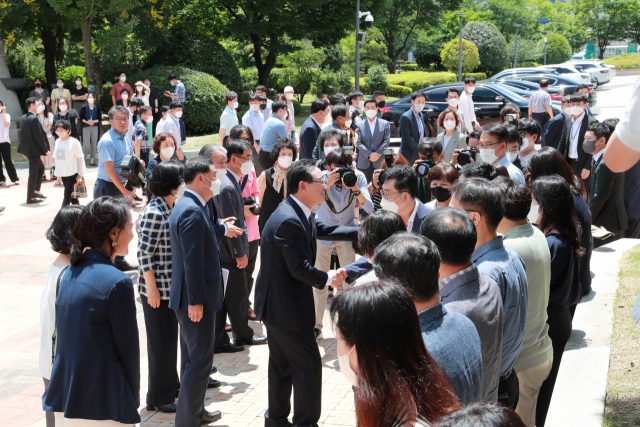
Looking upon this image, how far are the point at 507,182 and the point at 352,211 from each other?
2683 mm

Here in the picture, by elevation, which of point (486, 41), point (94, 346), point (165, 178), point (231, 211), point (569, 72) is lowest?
point (94, 346)

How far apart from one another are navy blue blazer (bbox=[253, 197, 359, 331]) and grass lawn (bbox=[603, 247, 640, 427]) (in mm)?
2436

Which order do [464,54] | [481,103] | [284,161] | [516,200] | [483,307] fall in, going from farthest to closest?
[464,54]
[481,103]
[284,161]
[516,200]
[483,307]

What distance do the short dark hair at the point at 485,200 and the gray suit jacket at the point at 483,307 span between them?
531mm

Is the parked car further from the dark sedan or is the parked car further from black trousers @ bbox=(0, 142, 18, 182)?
black trousers @ bbox=(0, 142, 18, 182)

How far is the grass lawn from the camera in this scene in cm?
447

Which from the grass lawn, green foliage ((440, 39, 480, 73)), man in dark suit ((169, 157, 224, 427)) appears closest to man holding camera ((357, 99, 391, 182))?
the grass lawn

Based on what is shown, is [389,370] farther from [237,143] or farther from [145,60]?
[145,60]

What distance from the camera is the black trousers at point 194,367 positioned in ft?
13.9

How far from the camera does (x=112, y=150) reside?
7820mm

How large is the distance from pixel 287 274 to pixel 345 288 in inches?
31.0

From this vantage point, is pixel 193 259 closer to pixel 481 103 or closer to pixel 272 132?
pixel 272 132

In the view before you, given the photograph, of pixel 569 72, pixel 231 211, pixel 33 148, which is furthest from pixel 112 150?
pixel 569 72

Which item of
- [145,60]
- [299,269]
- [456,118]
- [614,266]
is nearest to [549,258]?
[299,269]
